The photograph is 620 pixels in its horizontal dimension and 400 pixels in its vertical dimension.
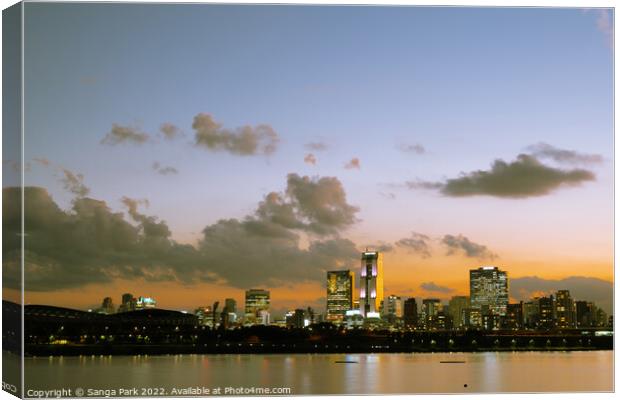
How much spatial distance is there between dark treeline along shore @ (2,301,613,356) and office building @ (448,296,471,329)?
2725 millimetres

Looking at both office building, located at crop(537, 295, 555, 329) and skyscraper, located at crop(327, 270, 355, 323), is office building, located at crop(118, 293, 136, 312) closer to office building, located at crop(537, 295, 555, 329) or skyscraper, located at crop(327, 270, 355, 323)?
skyscraper, located at crop(327, 270, 355, 323)

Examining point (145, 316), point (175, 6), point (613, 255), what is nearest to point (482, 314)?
point (145, 316)

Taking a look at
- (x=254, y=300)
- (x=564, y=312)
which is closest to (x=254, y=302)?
(x=254, y=300)

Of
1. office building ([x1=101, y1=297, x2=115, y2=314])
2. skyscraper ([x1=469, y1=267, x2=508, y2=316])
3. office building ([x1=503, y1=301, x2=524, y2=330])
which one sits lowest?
office building ([x1=503, y1=301, x2=524, y2=330])

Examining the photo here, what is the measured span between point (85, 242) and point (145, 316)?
10.3 meters

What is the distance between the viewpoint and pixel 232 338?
115 ft

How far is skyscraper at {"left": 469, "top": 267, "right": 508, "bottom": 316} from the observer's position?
17181 millimetres

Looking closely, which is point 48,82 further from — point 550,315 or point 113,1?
point 550,315

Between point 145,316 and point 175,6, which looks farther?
point 145,316

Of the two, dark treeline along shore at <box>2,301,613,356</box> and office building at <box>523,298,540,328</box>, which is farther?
office building at <box>523,298,540,328</box>

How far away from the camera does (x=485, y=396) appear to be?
11.2 meters

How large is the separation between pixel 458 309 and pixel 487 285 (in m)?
7.05

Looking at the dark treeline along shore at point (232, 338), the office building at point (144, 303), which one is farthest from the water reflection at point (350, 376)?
the office building at point (144, 303)

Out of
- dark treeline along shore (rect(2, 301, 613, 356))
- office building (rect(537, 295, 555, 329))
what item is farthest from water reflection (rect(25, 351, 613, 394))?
office building (rect(537, 295, 555, 329))
